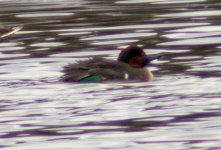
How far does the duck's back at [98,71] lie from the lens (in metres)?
14.9

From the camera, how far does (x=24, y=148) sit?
11.0 m

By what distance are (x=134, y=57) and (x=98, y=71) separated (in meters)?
0.88

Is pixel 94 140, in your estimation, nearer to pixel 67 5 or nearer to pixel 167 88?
pixel 167 88

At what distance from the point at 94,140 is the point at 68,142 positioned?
26 centimetres

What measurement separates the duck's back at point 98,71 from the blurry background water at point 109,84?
0.79 feet

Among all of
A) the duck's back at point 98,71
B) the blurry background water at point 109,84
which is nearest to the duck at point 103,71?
the duck's back at point 98,71

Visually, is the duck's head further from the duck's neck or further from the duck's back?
the duck's neck

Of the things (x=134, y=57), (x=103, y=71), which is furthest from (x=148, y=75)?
(x=134, y=57)

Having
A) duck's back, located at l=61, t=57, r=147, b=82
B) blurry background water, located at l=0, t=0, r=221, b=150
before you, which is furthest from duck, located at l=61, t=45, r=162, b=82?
blurry background water, located at l=0, t=0, r=221, b=150

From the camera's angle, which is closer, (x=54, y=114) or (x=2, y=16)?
(x=54, y=114)

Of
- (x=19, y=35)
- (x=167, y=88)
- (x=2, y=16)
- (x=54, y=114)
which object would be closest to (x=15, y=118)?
(x=54, y=114)

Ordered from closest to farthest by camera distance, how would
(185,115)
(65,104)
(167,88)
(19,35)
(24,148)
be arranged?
(24,148), (185,115), (65,104), (167,88), (19,35)

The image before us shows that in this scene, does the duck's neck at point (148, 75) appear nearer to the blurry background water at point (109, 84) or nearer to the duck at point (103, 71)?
the duck at point (103, 71)

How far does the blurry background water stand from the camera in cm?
1151
